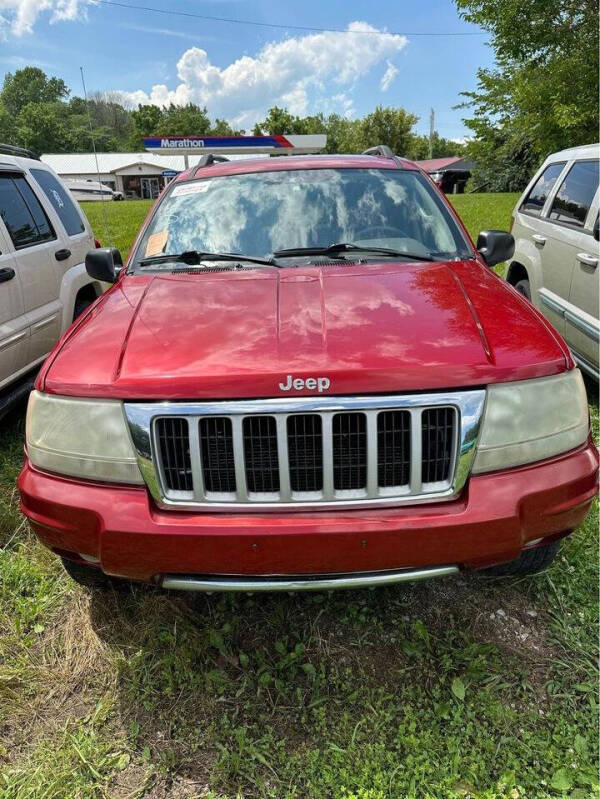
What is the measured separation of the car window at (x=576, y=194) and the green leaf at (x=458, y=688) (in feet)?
12.3

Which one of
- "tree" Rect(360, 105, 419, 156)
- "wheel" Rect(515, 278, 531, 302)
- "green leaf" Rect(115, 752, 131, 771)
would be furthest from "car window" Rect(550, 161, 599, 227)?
"tree" Rect(360, 105, 419, 156)

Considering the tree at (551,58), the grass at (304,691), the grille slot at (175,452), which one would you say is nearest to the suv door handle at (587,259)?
the grass at (304,691)

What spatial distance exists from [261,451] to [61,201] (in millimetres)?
4497

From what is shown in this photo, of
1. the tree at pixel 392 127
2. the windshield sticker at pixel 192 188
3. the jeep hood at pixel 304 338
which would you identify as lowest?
the jeep hood at pixel 304 338

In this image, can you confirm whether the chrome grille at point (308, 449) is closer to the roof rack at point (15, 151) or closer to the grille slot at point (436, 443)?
the grille slot at point (436, 443)

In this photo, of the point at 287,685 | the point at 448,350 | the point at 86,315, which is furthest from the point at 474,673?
the point at 86,315

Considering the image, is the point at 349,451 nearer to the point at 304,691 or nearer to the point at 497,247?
the point at 304,691

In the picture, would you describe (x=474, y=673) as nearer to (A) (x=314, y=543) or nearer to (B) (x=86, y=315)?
(A) (x=314, y=543)

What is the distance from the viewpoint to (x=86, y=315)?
8.42 feet

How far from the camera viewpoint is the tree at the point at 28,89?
89.2 m

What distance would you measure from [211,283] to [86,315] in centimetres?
56

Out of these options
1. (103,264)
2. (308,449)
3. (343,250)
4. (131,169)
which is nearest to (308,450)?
(308,449)

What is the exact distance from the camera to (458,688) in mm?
2172

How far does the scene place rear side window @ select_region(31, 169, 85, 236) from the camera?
16.8ft
